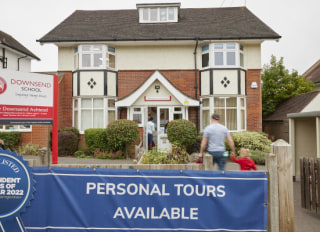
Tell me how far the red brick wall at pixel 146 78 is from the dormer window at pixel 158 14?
3.67m

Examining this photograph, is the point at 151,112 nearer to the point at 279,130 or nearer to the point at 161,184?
the point at 279,130

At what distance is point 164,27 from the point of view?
52.5 ft

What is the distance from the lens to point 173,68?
50.8 ft

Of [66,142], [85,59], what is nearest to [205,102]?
[85,59]

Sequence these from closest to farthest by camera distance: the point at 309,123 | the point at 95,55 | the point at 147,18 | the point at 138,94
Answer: the point at 309,123 → the point at 138,94 → the point at 95,55 → the point at 147,18

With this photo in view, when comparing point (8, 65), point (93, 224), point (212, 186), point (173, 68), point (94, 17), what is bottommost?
point (93, 224)

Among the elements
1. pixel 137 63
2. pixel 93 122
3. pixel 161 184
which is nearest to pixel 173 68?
pixel 137 63

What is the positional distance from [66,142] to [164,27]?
8.94m

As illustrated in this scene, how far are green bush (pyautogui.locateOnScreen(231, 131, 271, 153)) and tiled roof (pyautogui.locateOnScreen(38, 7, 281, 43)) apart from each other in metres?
5.44

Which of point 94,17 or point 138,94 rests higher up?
point 94,17

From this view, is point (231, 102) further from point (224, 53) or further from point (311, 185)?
point (311, 185)

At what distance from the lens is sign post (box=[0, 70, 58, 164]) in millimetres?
4441

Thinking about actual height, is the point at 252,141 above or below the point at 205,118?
below

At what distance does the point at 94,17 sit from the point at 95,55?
3.94m
